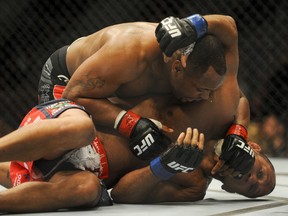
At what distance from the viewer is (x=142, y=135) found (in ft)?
5.05

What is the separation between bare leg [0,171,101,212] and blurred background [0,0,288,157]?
1.89 m

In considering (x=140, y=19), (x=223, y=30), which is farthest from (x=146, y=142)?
(x=140, y=19)

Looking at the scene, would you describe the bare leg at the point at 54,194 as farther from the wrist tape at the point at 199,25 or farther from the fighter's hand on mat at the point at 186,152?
the wrist tape at the point at 199,25

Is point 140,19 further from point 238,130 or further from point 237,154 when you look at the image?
point 237,154

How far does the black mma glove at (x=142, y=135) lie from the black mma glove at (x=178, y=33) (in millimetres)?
204

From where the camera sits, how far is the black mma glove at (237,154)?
5.14 ft

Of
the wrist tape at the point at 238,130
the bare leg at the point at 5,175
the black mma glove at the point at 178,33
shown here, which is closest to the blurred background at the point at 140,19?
the wrist tape at the point at 238,130

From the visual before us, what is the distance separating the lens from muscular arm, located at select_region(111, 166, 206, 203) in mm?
1564

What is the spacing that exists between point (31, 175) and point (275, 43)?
205cm

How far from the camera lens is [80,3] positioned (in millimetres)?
3672

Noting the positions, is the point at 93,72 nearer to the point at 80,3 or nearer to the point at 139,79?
the point at 139,79

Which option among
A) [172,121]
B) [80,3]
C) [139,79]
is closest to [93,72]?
[139,79]

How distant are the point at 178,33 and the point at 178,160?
0.34 m

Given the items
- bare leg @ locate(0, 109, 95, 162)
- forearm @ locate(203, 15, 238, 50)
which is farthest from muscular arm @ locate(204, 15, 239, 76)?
bare leg @ locate(0, 109, 95, 162)
